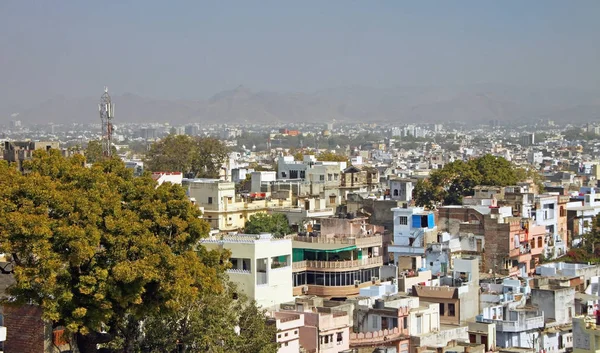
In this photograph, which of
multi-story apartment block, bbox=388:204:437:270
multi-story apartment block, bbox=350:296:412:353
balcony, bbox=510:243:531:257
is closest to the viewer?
multi-story apartment block, bbox=350:296:412:353

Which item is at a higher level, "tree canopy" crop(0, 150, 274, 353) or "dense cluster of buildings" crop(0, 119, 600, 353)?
"tree canopy" crop(0, 150, 274, 353)

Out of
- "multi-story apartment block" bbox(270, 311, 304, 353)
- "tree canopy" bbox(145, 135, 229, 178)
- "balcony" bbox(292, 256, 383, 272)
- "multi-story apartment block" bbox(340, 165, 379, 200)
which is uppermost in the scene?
"tree canopy" bbox(145, 135, 229, 178)

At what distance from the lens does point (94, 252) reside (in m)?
20.9

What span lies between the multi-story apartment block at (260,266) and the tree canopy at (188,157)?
3801cm

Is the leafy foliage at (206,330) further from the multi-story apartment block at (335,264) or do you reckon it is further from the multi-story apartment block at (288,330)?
the multi-story apartment block at (335,264)

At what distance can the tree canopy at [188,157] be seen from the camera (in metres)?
65.4

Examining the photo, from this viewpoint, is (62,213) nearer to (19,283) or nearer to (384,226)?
(19,283)

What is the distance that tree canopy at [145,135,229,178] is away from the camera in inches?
2574

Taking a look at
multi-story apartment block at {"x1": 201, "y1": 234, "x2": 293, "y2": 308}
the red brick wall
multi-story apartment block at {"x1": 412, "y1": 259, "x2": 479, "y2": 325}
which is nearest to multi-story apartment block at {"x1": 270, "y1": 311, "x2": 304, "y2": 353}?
multi-story apartment block at {"x1": 201, "y1": 234, "x2": 293, "y2": 308}

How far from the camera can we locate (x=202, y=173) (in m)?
65.7

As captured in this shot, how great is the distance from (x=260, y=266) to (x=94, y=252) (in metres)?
6.31

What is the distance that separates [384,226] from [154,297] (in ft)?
62.7

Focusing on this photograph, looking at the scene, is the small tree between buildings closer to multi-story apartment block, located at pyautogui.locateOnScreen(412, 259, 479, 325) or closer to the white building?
the white building

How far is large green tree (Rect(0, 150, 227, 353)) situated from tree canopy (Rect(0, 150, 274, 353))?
0.06 feet
